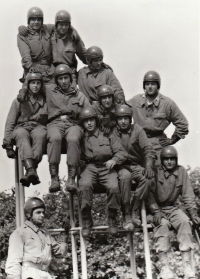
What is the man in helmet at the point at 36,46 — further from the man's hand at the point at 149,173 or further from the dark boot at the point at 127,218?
the dark boot at the point at 127,218

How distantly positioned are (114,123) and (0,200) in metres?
11.1

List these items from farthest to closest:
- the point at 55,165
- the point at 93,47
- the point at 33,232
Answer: the point at 93,47, the point at 55,165, the point at 33,232

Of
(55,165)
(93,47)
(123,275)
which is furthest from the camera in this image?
(123,275)

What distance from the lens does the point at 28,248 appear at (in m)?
8.97

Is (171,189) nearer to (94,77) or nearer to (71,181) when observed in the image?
(71,181)

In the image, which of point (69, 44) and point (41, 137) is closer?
point (41, 137)

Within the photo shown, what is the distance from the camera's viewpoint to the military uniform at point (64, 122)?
9.98m

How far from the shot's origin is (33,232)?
9.10 metres

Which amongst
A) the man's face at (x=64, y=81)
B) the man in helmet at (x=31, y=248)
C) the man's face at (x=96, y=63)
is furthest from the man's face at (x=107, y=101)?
the man in helmet at (x=31, y=248)

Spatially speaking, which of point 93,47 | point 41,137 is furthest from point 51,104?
point 93,47

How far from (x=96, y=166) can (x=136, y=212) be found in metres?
1.07

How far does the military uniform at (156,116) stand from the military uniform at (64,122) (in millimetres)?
1104

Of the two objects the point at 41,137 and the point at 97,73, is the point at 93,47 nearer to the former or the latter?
the point at 97,73

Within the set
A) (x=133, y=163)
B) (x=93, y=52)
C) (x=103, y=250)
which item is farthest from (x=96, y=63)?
(x=103, y=250)
